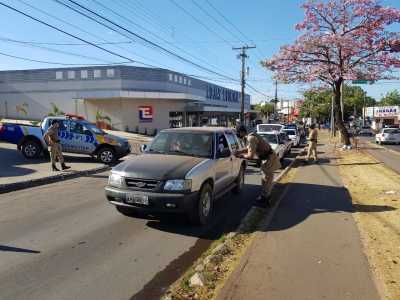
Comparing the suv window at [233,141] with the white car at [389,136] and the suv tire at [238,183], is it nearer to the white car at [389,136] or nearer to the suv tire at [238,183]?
the suv tire at [238,183]

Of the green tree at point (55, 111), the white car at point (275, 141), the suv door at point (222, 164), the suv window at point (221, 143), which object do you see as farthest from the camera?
the green tree at point (55, 111)

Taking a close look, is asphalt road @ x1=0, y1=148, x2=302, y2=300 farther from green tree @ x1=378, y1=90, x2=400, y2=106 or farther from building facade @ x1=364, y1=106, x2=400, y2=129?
green tree @ x1=378, y1=90, x2=400, y2=106

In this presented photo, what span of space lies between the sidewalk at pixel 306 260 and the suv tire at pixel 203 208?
1.06m

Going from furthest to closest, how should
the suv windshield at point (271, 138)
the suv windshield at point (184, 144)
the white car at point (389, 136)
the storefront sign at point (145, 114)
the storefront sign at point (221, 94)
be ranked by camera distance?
the storefront sign at point (221, 94) → the storefront sign at point (145, 114) → the white car at point (389, 136) → the suv windshield at point (271, 138) → the suv windshield at point (184, 144)

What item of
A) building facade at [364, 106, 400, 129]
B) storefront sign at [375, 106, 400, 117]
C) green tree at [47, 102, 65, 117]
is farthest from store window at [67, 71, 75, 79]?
storefront sign at [375, 106, 400, 117]

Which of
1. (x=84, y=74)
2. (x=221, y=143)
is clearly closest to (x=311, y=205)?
(x=221, y=143)

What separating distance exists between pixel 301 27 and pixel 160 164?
1949 centimetres

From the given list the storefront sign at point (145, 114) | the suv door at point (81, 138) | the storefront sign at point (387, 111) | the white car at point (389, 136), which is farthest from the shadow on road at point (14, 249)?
the storefront sign at point (387, 111)

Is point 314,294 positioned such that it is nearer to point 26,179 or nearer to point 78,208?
point 78,208

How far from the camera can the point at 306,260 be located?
5.06 m

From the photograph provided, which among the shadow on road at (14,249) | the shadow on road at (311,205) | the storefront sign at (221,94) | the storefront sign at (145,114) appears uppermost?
the storefront sign at (221,94)

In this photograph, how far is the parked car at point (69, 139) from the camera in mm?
15797

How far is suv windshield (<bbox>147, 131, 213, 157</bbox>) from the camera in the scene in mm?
7461

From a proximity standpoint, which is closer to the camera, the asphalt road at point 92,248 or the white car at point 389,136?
the asphalt road at point 92,248
